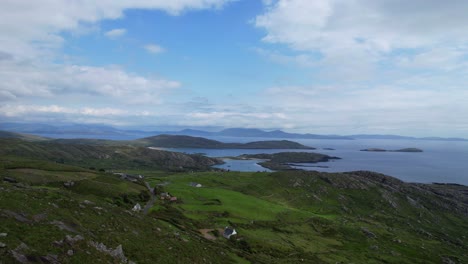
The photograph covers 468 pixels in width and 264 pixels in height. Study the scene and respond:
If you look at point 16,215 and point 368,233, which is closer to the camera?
point 16,215

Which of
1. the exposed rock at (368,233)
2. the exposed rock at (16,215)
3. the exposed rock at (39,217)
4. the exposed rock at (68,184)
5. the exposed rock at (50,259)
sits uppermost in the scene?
the exposed rock at (16,215)

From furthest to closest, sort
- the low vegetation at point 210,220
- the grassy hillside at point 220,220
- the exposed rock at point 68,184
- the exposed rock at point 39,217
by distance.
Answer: the exposed rock at point 68,184 → the exposed rock at point 39,217 → the grassy hillside at point 220,220 → the low vegetation at point 210,220

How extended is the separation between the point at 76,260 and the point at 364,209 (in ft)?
477

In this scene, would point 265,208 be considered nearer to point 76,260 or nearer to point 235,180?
point 235,180

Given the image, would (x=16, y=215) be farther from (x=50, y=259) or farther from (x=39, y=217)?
(x=50, y=259)

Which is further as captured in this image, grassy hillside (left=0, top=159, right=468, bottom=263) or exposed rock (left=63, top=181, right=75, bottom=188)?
exposed rock (left=63, top=181, right=75, bottom=188)

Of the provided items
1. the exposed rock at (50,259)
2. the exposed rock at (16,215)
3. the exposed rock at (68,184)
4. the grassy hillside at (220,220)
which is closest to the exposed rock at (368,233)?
the grassy hillside at (220,220)

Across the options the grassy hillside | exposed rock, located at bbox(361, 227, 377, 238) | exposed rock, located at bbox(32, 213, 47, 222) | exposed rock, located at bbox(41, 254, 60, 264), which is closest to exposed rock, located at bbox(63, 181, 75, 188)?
the grassy hillside

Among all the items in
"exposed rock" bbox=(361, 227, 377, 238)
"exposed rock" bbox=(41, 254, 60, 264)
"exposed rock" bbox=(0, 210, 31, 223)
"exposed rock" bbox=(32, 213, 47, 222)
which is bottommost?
"exposed rock" bbox=(361, 227, 377, 238)

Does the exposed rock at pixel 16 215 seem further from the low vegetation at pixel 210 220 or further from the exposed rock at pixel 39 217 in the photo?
the exposed rock at pixel 39 217

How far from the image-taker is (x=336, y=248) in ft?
242

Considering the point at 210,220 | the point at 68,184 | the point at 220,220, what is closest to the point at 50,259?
the point at 68,184

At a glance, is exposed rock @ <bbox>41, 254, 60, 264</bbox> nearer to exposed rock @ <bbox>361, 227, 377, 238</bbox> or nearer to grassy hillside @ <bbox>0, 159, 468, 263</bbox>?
grassy hillside @ <bbox>0, 159, 468, 263</bbox>

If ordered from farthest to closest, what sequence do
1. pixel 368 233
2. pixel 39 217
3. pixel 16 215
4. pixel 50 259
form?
pixel 368 233 → pixel 39 217 → pixel 16 215 → pixel 50 259
